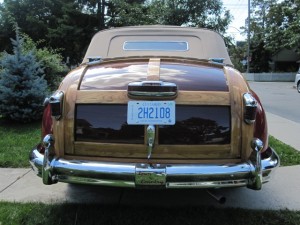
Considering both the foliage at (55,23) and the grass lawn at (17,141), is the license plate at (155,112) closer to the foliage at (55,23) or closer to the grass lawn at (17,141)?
the grass lawn at (17,141)

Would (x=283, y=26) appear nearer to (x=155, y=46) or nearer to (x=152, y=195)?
(x=155, y=46)

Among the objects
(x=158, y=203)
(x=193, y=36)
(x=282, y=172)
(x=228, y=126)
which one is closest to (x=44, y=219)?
(x=158, y=203)

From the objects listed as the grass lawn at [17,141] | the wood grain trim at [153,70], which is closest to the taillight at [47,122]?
the wood grain trim at [153,70]

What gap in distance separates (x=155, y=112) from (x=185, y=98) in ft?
0.88

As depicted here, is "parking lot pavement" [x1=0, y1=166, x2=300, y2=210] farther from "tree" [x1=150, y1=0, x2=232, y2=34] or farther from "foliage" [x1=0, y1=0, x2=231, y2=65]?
"foliage" [x1=0, y1=0, x2=231, y2=65]

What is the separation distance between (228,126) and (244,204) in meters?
1.23

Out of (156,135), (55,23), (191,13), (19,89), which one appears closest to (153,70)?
(156,135)

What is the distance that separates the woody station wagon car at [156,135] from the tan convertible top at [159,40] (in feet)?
4.33

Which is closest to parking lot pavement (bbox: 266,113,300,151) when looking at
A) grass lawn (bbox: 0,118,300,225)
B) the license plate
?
grass lawn (bbox: 0,118,300,225)

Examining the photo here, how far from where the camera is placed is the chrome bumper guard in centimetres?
299

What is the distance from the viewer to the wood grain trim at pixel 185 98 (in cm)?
321

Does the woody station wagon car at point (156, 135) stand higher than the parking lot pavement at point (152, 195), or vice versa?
the woody station wagon car at point (156, 135)

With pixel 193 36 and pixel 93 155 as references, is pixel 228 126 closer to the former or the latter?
pixel 93 155

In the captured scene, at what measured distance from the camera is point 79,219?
11.9 ft
